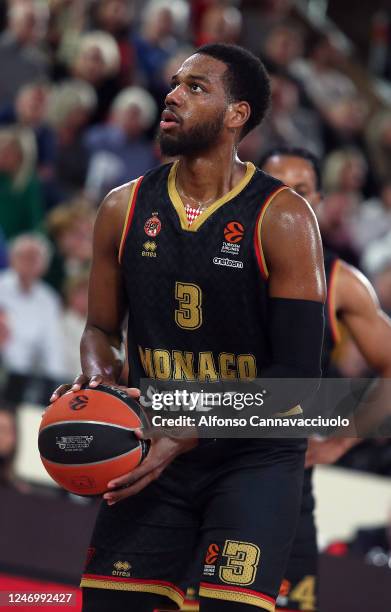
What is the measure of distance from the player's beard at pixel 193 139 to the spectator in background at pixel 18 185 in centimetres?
445

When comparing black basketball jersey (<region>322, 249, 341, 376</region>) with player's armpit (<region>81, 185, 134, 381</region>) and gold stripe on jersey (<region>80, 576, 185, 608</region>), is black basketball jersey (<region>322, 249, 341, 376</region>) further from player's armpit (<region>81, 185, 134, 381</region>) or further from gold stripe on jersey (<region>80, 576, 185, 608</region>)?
gold stripe on jersey (<region>80, 576, 185, 608</region>)

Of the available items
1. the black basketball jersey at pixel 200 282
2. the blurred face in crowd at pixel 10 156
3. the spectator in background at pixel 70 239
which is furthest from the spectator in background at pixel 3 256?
the black basketball jersey at pixel 200 282

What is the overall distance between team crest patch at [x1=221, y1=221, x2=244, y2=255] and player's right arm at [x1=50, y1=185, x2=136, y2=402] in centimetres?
32

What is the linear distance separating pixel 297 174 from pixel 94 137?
4473 millimetres

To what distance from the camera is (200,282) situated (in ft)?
9.92

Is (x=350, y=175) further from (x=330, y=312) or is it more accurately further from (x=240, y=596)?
(x=240, y=596)

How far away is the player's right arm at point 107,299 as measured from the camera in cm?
315

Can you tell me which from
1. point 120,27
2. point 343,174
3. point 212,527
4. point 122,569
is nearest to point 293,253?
point 212,527

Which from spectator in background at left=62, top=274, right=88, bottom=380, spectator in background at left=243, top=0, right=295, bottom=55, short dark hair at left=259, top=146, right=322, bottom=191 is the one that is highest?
spectator in background at left=243, top=0, right=295, bottom=55

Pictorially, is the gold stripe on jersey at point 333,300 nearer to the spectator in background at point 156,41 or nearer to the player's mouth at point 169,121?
the player's mouth at point 169,121

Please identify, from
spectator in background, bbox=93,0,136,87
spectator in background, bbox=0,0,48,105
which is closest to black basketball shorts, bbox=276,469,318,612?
spectator in background, bbox=0,0,48,105

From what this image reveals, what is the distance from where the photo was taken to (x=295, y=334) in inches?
115

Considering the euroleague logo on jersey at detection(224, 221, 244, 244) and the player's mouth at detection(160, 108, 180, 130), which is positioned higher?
the player's mouth at detection(160, 108, 180, 130)

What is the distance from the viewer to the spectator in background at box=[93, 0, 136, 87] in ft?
30.1
